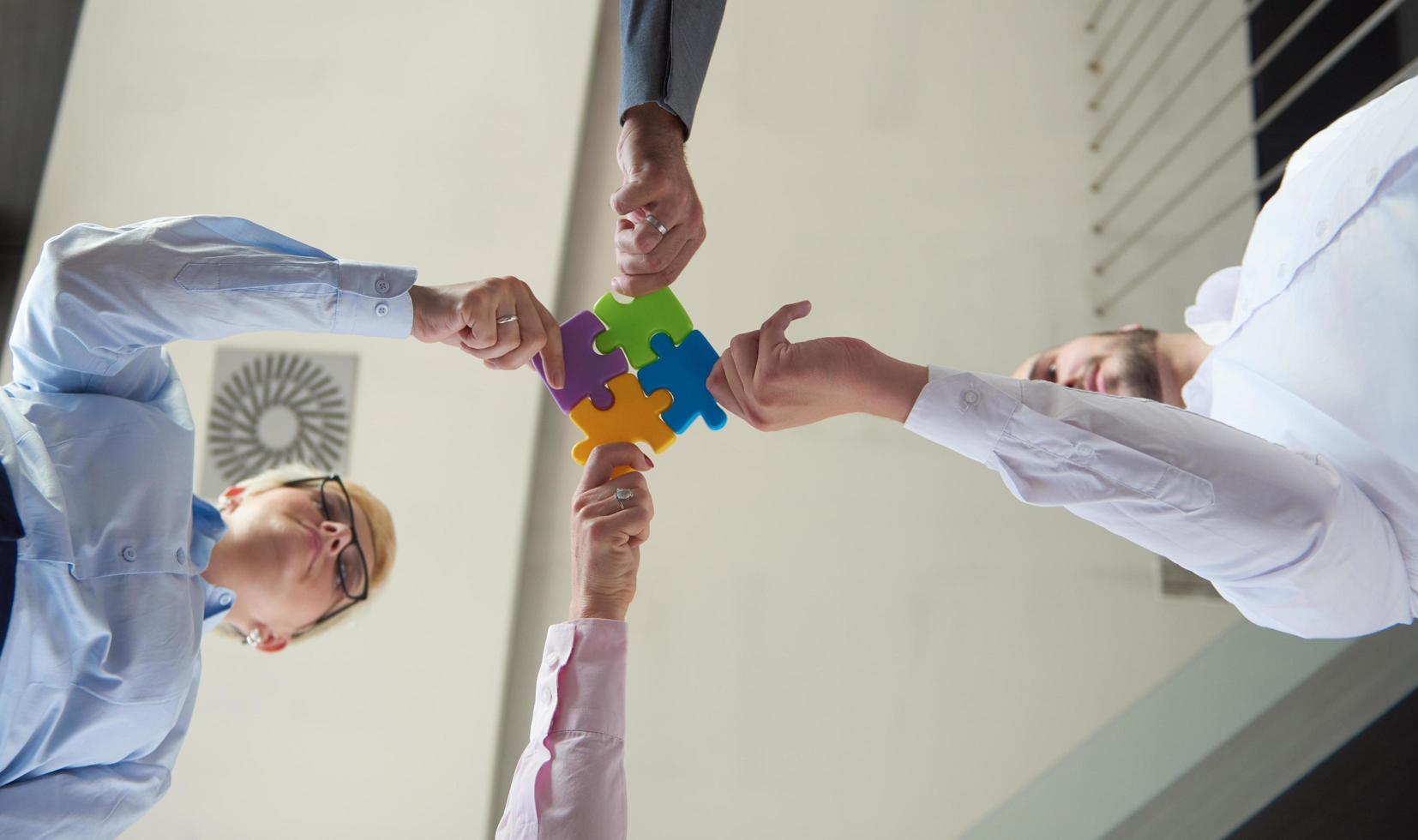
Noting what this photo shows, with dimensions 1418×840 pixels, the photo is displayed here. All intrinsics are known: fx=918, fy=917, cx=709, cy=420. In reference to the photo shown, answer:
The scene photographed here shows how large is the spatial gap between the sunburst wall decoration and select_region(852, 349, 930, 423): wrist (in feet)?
4.95

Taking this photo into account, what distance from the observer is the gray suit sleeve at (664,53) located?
4.56 feet

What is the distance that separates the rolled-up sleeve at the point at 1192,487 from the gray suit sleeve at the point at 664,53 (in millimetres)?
636

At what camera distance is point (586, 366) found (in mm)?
1222

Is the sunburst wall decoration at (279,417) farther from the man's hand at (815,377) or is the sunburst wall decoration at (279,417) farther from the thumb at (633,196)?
the man's hand at (815,377)

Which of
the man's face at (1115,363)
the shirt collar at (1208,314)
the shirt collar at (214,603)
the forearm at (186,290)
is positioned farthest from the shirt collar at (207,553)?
the shirt collar at (1208,314)

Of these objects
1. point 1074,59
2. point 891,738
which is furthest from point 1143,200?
point 891,738

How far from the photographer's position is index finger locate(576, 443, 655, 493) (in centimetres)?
120

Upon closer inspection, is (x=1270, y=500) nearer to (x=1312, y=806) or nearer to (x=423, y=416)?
(x=1312, y=806)

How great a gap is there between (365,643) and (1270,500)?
5.98 feet

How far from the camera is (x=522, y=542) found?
2137 mm

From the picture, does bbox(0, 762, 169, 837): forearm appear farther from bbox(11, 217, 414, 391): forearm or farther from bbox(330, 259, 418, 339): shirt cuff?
bbox(330, 259, 418, 339): shirt cuff

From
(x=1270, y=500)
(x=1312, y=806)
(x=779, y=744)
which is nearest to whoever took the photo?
(x=1270, y=500)

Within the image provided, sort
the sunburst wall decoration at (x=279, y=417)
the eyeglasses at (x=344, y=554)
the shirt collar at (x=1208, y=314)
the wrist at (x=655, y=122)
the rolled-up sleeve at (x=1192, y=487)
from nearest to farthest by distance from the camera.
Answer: the rolled-up sleeve at (x=1192, y=487) < the wrist at (x=655, y=122) < the shirt collar at (x=1208, y=314) < the eyeglasses at (x=344, y=554) < the sunburst wall decoration at (x=279, y=417)

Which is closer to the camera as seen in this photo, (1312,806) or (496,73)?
(1312,806)
